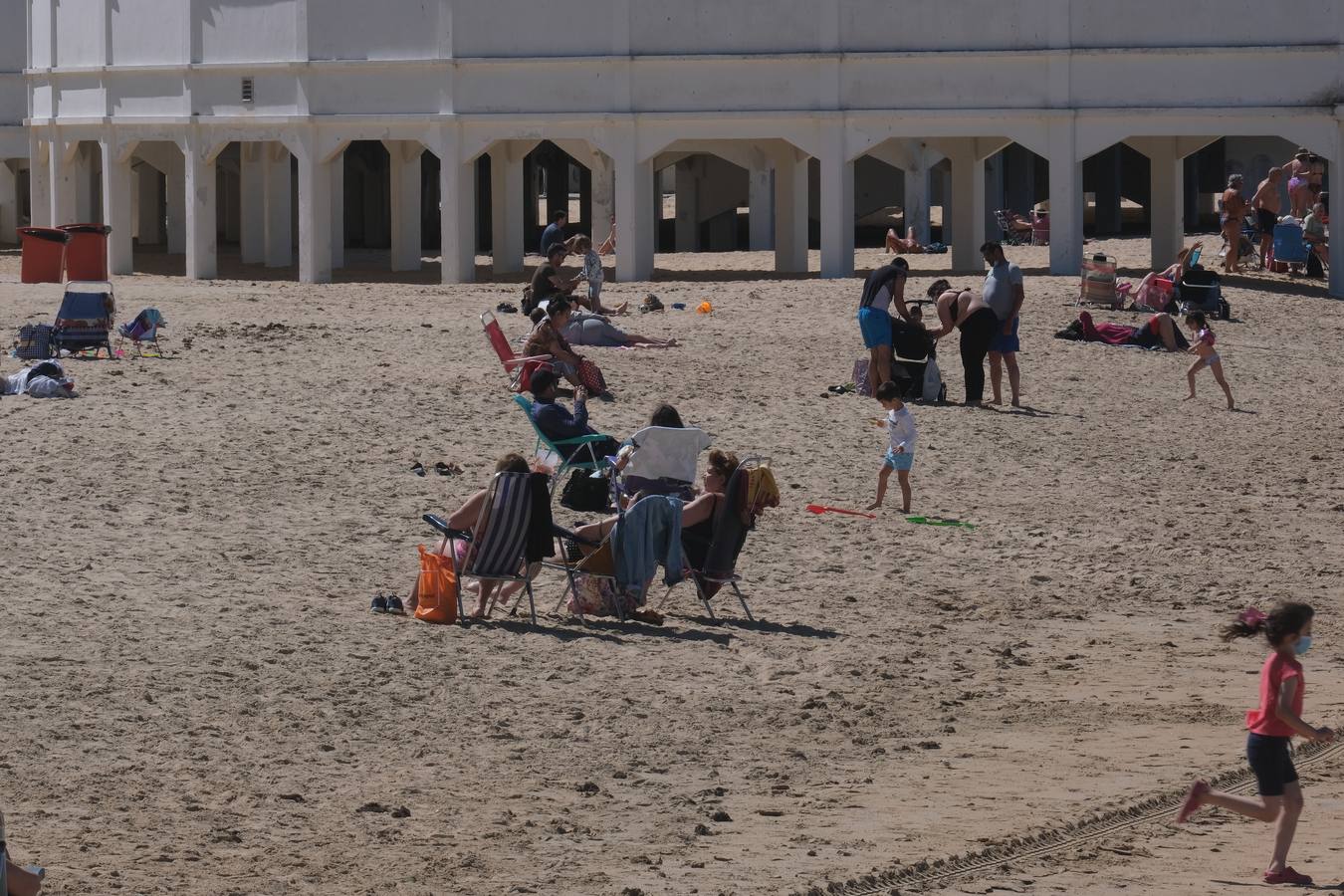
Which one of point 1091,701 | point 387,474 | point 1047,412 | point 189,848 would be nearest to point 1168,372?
point 1047,412

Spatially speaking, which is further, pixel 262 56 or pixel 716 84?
pixel 262 56

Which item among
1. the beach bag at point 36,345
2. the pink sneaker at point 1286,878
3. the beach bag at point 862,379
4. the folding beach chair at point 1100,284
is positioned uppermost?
the folding beach chair at point 1100,284

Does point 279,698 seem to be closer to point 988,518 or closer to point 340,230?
point 988,518

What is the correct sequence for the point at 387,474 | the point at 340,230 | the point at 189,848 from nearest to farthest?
the point at 189,848 < the point at 387,474 < the point at 340,230

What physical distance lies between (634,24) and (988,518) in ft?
56.6

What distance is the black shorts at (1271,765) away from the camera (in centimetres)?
765

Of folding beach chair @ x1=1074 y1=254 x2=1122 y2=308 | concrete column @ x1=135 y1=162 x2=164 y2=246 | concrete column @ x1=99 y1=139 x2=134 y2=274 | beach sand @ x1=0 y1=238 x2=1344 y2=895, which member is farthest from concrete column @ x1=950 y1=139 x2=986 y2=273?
concrete column @ x1=135 y1=162 x2=164 y2=246

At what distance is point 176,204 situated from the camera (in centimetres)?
4056

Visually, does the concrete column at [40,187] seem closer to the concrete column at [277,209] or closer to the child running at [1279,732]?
the concrete column at [277,209]

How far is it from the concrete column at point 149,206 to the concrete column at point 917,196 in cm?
1643

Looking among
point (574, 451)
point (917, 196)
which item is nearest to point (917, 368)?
point (574, 451)

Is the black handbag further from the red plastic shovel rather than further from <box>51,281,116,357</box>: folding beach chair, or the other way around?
<box>51,281,116,357</box>: folding beach chair

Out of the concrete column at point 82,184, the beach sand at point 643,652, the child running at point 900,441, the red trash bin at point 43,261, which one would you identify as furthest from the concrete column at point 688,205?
the child running at point 900,441

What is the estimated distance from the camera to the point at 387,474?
51.4 feet
